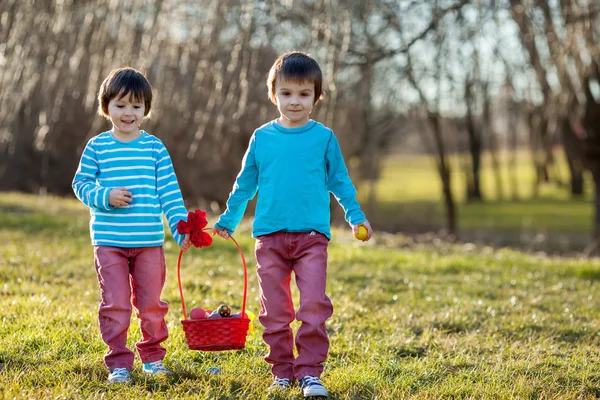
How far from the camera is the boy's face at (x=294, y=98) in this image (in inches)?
130

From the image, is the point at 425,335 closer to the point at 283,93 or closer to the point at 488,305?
the point at 488,305

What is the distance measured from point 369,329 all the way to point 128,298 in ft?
5.19

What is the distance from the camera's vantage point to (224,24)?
478cm

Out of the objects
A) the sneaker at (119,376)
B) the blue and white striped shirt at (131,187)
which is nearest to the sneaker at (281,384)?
the sneaker at (119,376)

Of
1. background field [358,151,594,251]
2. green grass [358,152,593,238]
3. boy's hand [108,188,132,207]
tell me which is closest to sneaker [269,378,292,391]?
boy's hand [108,188,132,207]

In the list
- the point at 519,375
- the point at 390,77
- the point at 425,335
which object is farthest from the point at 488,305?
the point at 390,77

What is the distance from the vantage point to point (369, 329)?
4504 millimetres

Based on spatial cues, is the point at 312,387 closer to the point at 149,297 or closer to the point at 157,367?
the point at 157,367

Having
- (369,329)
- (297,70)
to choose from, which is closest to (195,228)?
(297,70)

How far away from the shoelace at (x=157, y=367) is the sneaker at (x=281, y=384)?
1.50 ft

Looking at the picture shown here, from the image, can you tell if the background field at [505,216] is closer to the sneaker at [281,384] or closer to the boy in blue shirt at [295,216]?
the boy in blue shirt at [295,216]

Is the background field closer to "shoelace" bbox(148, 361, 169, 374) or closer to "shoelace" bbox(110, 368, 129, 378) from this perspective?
"shoelace" bbox(148, 361, 169, 374)

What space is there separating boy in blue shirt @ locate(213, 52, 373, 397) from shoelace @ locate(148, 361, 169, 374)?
428mm

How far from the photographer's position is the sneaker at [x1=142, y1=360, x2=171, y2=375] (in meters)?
3.35
